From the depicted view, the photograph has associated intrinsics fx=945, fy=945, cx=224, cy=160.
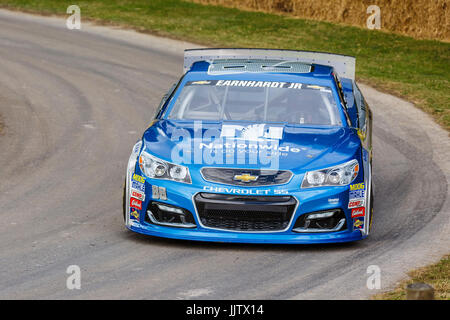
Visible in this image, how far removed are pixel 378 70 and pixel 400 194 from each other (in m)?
9.19

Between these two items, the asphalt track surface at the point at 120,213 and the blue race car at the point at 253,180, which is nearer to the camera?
the asphalt track surface at the point at 120,213

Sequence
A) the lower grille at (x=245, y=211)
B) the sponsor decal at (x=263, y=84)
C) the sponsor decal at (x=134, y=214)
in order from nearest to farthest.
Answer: the lower grille at (x=245, y=211), the sponsor decal at (x=134, y=214), the sponsor decal at (x=263, y=84)

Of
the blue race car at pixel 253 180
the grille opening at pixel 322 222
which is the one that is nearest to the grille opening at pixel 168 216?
the blue race car at pixel 253 180

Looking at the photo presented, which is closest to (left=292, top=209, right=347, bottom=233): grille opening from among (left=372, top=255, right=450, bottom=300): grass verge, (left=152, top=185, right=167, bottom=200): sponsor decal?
→ (left=372, top=255, right=450, bottom=300): grass verge

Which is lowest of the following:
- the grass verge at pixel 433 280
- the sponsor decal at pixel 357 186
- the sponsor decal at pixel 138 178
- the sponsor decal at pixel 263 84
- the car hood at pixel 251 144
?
the grass verge at pixel 433 280

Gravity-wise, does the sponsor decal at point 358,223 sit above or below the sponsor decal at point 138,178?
below

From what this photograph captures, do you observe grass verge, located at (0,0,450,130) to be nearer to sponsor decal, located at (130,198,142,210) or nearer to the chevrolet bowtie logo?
the chevrolet bowtie logo

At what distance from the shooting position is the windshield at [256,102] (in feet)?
31.8

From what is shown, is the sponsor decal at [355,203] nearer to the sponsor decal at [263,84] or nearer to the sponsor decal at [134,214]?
the sponsor decal at [263,84]

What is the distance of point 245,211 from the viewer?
27.5ft

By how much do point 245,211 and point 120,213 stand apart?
1899mm

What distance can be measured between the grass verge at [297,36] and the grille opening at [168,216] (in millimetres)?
7672

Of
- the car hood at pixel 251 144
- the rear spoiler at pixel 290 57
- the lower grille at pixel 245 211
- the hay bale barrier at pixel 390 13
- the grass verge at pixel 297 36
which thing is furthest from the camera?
the hay bale barrier at pixel 390 13
